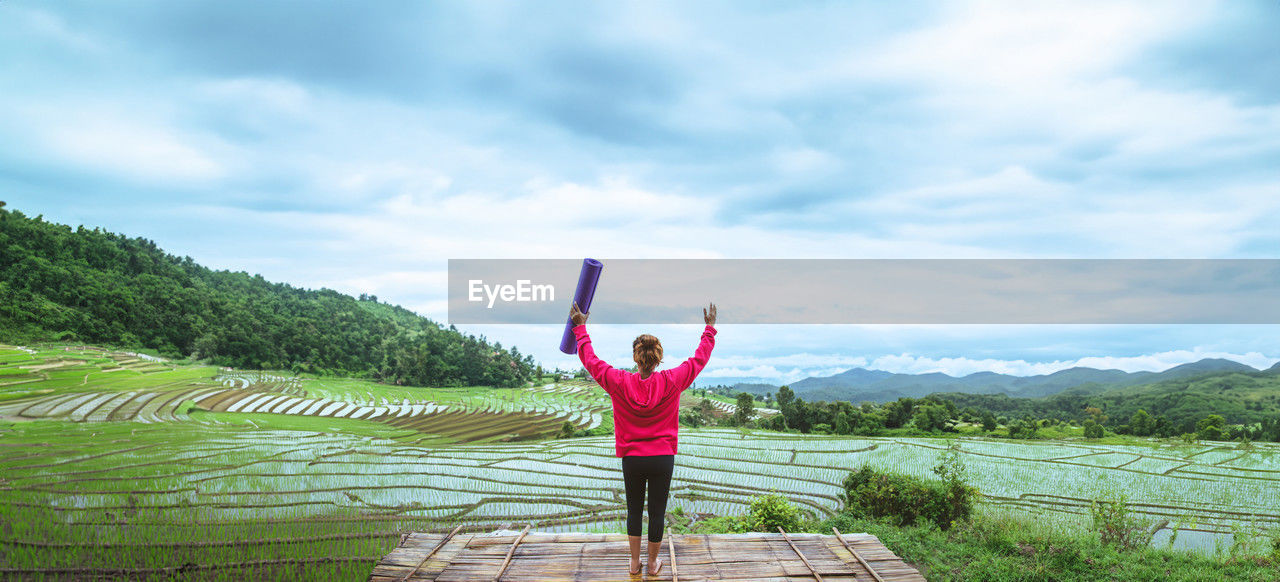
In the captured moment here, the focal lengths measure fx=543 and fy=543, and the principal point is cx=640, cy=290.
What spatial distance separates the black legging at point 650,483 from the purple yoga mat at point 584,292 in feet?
2.80

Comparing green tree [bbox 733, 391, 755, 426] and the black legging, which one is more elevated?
the black legging

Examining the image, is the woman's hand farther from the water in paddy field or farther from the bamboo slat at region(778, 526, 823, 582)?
the water in paddy field

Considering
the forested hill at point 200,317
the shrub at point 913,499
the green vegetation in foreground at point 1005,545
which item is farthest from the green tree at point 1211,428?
the forested hill at point 200,317

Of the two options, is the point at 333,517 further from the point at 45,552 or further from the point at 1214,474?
the point at 1214,474

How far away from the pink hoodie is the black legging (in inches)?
2.1

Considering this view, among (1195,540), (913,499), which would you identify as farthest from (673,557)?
(1195,540)

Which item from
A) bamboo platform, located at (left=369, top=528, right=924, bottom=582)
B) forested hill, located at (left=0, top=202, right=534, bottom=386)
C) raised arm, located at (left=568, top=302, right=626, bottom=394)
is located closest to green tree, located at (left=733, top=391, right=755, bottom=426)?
forested hill, located at (left=0, top=202, right=534, bottom=386)

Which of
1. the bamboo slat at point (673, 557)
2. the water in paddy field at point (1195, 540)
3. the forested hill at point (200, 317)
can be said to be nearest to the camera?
the bamboo slat at point (673, 557)

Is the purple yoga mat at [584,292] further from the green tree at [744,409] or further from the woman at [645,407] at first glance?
the green tree at [744,409]

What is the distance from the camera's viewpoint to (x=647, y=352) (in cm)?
→ 357

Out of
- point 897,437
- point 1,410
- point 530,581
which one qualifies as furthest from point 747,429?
point 1,410

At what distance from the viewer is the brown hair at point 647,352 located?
3559 millimetres

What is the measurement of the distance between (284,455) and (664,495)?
26.4 ft

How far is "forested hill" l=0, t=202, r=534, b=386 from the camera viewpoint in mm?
9617
